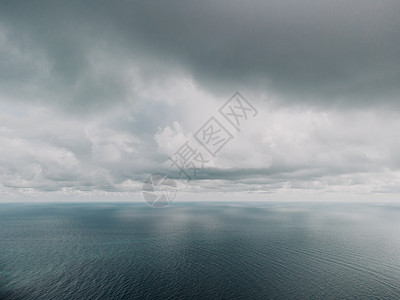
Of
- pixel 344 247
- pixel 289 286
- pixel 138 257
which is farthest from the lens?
pixel 344 247

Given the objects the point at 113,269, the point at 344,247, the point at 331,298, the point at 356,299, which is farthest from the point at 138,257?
the point at 344,247

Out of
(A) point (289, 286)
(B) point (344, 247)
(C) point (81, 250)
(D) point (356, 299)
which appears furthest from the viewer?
(B) point (344, 247)

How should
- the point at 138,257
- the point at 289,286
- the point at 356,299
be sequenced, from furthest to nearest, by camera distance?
the point at 138,257
the point at 289,286
the point at 356,299

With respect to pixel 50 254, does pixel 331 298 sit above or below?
below

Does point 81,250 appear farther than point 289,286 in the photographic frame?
Yes

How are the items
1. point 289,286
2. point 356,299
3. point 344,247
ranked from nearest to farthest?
point 356,299, point 289,286, point 344,247

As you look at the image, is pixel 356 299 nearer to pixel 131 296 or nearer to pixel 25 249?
pixel 131 296

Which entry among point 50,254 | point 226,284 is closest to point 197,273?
point 226,284

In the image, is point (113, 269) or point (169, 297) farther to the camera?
point (113, 269)

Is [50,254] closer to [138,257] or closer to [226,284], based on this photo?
[138,257]
